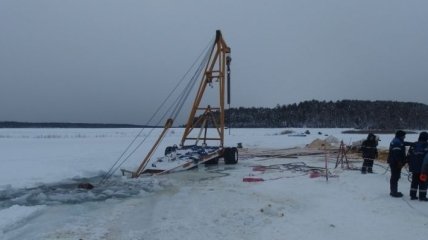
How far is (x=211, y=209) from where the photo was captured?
29.9ft

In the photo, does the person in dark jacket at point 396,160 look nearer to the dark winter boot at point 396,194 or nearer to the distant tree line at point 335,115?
the dark winter boot at point 396,194

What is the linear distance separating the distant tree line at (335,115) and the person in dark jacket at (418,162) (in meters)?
116

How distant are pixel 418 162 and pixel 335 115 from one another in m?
130

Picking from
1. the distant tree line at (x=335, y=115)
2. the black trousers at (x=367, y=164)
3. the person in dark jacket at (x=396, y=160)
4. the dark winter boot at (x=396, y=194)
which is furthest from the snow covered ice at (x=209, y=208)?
the distant tree line at (x=335, y=115)

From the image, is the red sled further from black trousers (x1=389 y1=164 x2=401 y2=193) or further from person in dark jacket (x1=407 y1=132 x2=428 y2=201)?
person in dark jacket (x1=407 y1=132 x2=428 y2=201)

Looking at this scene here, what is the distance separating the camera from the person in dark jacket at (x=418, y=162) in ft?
31.3

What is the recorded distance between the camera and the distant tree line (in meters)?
128

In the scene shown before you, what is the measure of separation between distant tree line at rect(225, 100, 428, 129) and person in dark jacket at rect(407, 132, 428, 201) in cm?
11649

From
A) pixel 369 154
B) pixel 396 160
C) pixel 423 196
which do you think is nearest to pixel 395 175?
pixel 396 160

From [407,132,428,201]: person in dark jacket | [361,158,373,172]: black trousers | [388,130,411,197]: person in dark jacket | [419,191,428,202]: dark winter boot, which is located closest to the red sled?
[361,158,373,172]: black trousers

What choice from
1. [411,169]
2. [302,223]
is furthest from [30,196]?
[411,169]

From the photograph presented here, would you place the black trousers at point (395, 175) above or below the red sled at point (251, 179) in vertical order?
above

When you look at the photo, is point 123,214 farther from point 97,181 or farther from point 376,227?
point 97,181

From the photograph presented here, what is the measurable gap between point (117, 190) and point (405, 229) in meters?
7.08
